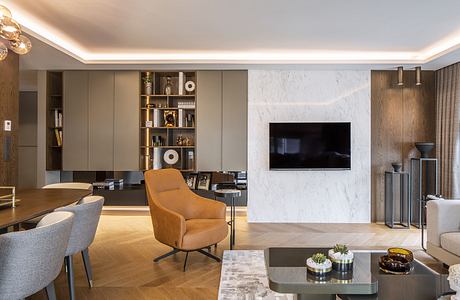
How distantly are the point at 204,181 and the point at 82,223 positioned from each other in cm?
341

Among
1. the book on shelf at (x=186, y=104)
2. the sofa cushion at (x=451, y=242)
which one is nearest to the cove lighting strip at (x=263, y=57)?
the book on shelf at (x=186, y=104)

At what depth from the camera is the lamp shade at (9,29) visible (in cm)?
249

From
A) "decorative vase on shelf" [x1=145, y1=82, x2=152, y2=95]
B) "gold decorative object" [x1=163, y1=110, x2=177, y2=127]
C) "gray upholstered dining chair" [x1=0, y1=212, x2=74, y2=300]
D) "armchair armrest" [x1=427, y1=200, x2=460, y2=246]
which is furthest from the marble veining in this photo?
"decorative vase on shelf" [x1=145, y1=82, x2=152, y2=95]

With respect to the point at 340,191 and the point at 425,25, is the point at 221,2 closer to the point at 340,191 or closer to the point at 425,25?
the point at 425,25

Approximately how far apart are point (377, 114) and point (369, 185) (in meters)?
1.15

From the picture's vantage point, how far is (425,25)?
390 centimetres

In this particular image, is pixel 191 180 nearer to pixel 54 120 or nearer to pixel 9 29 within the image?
pixel 54 120

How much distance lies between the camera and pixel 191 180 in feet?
19.1

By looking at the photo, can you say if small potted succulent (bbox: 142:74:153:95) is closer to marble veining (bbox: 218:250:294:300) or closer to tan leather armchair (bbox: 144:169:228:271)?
tan leather armchair (bbox: 144:169:228:271)

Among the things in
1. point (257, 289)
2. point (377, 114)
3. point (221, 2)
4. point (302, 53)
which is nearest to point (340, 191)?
point (377, 114)

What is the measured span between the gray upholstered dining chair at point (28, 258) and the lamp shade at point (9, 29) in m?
1.67

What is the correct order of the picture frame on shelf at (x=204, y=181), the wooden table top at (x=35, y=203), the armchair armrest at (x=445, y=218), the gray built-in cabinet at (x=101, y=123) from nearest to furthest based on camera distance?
the wooden table top at (x=35, y=203), the armchair armrest at (x=445, y=218), the gray built-in cabinet at (x=101, y=123), the picture frame on shelf at (x=204, y=181)

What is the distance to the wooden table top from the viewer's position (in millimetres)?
2000

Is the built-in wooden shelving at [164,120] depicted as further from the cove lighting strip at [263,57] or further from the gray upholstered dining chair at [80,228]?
the gray upholstered dining chair at [80,228]
